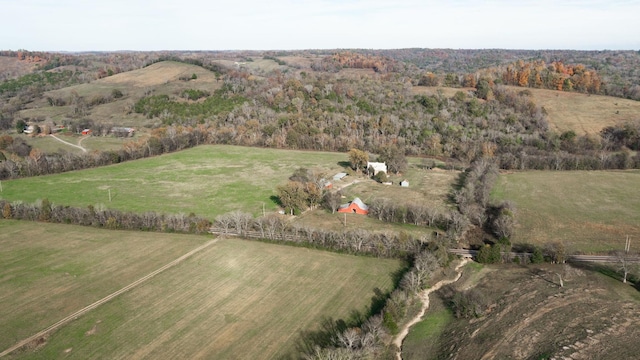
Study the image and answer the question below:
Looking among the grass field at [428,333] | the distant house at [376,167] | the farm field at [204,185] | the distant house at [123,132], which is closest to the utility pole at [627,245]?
the farm field at [204,185]

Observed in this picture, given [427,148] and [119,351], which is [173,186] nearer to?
[119,351]

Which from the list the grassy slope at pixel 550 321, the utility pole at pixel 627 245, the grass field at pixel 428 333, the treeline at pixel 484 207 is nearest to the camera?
the grassy slope at pixel 550 321

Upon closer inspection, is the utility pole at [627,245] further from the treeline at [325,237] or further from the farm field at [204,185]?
the farm field at [204,185]

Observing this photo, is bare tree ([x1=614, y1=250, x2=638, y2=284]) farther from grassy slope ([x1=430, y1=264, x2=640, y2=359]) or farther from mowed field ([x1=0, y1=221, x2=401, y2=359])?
mowed field ([x1=0, y1=221, x2=401, y2=359])

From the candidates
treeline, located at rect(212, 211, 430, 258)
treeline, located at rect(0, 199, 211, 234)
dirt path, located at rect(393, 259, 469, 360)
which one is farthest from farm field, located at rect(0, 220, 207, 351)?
dirt path, located at rect(393, 259, 469, 360)

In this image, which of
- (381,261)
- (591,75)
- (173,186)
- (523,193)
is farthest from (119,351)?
(591,75)

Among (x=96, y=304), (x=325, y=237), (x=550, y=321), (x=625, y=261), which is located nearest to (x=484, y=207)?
(x=625, y=261)

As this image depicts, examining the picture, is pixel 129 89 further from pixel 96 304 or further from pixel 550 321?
pixel 550 321
